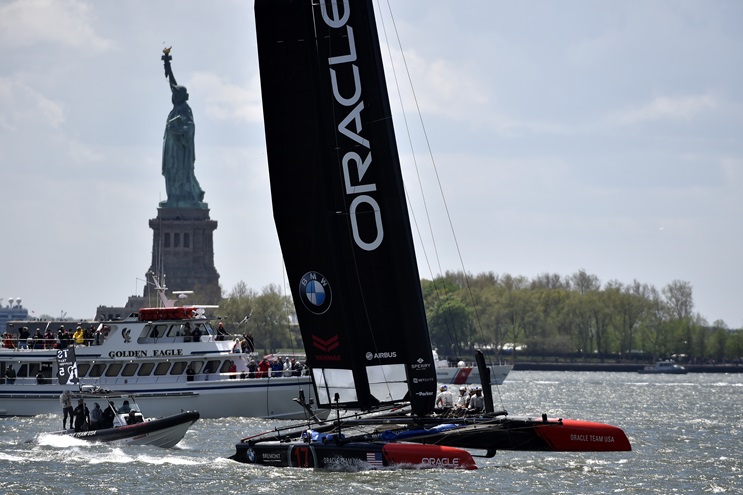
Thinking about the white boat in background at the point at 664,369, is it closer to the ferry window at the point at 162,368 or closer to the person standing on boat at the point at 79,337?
the person standing on boat at the point at 79,337

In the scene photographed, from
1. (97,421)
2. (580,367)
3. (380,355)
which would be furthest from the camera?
(580,367)

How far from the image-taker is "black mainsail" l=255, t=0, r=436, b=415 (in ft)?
92.4

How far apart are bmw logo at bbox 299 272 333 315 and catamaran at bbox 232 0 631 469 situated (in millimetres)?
22

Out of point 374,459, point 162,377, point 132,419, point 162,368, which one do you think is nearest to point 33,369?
point 162,368

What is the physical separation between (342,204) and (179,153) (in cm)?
10418

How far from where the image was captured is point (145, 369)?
49.4 metres

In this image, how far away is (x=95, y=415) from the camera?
35.5 meters

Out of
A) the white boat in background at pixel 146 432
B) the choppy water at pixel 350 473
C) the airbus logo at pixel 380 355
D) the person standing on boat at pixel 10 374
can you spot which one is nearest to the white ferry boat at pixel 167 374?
the person standing on boat at pixel 10 374

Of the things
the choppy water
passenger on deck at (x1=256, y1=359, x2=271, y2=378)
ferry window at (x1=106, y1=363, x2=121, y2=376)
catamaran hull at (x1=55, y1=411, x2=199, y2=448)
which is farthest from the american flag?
ferry window at (x1=106, y1=363, x2=121, y2=376)

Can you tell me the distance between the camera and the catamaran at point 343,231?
91.9 ft

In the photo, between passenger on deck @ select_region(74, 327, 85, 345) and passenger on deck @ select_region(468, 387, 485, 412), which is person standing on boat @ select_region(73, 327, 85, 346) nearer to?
passenger on deck @ select_region(74, 327, 85, 345)

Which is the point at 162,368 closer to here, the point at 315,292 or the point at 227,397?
the point at 227,397

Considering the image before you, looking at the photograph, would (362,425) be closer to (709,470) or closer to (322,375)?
(322,375)

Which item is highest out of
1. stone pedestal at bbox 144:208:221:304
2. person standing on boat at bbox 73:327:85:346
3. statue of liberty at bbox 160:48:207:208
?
statue of liberty at bbox 160:48:207:208
